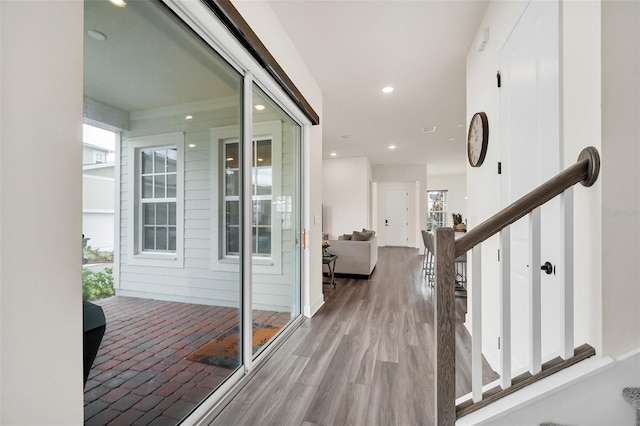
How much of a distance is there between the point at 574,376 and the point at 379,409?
105 cm

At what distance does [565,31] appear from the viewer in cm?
122

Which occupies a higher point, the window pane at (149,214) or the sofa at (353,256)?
the window pane at (149,214)

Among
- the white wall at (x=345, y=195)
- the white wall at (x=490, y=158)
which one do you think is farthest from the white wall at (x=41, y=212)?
the white wall at (x=345, y=195)

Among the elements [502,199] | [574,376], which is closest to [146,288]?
[574,376]

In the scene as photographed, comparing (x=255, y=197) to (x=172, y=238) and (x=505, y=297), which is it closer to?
(x=172, y=238)

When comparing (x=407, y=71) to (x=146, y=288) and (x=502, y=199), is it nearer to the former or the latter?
(x=502, y=199)

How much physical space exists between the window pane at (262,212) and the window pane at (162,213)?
3.25 ft

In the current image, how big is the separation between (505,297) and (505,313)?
0.07 m

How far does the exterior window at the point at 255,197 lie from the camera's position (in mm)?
1883

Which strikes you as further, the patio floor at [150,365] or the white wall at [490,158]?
the white wall at [490,158]

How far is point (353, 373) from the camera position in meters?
2.03

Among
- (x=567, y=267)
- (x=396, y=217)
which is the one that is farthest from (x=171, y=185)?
(x=396, y=217)

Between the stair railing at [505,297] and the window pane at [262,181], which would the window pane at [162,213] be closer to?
the window pane at [262,181]

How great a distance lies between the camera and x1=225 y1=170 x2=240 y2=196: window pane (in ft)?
6.15
